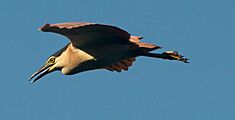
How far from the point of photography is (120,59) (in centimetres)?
2678

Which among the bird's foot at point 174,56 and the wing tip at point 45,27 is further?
the bird's foot at point 174,56

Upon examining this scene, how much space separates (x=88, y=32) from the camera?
25.0 m

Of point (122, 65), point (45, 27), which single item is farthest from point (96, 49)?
point (122, 65)

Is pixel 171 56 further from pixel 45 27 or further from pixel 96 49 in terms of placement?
pixel 45 27

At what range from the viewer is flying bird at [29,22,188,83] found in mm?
25094

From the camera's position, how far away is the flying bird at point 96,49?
82.3 ft

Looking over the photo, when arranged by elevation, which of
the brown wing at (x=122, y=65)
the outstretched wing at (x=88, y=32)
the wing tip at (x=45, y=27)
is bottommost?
the wing tip at (x=45, y=27)

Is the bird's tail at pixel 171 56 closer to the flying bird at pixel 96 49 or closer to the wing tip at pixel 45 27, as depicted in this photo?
the flying bird at pixel 96 49

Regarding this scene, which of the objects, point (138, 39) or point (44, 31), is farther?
point (138, 39)

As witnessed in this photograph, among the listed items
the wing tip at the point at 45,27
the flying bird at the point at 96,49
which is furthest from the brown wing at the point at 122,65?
the wing tip at the point at 45,27

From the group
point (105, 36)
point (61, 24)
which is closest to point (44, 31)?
point (61, 24)

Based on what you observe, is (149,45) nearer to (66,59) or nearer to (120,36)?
(120,36)

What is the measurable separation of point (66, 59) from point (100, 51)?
61.9 inches

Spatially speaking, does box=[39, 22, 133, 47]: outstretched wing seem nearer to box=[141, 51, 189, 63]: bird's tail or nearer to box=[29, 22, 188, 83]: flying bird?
box=[29, 22, 188, 83]: flying bird
